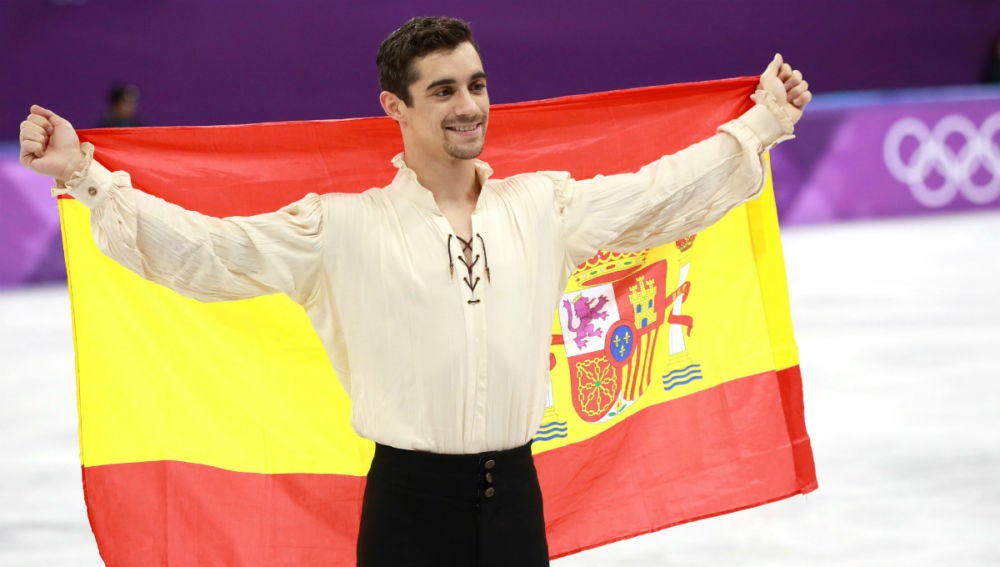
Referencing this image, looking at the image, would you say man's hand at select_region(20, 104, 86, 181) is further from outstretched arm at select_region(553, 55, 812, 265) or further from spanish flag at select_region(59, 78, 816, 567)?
outstretched arm at select_region(553, 55, 812, 265)

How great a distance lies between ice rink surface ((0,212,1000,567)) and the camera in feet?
14.7

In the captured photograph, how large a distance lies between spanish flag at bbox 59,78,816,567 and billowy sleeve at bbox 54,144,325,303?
0.54 metres

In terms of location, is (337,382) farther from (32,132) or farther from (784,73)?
(784,73)

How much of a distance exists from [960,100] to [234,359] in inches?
401

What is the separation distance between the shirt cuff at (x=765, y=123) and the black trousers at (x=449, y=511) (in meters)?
0.96

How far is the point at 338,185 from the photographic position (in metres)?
3.28

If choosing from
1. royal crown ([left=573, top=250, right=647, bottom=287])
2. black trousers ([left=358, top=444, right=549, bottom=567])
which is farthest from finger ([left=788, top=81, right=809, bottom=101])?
black trousers ([left=358, top=444, right=549, bottom=567])

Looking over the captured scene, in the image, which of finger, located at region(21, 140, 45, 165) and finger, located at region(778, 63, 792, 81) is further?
finger, located at region(778, 63, 792, 81)

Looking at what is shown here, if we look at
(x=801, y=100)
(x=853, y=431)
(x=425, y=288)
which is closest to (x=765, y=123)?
(x=801, y=100)

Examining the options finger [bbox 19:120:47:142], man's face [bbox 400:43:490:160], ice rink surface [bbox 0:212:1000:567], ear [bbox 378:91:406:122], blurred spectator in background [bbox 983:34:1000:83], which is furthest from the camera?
blurred spectator in background [bbox 983:34:1000:83]

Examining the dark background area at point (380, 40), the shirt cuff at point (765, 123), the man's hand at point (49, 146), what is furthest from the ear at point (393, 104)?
the dark background area at point (380, 40)

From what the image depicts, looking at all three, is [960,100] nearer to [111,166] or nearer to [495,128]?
[495,128]

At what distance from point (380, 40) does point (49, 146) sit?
11.5 metres

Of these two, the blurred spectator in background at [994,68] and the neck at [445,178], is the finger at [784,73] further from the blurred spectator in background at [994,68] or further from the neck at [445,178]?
the blurred spectator in background at [994,68]
